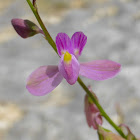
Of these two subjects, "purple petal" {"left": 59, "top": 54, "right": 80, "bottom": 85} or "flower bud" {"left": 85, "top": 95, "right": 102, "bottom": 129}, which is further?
"flower bud" {"left": 85, "top": 95, "right": 102, "bottom": 129}

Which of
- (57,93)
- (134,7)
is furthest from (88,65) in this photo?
(134,7)

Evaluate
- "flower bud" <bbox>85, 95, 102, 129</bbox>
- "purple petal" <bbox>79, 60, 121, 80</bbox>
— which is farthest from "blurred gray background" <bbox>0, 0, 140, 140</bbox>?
"purple petal" <bbox>79, 60, 121, 80</bbox>

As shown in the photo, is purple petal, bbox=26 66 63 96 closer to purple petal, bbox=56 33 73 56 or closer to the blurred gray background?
purple petal, bbox=56 33 73 56

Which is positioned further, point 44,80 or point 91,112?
point 91,112

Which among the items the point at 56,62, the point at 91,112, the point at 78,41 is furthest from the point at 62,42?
the point at 56,62

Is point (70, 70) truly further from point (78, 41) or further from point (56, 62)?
point (56, 62)

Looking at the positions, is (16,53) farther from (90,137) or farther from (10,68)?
(90,137)
